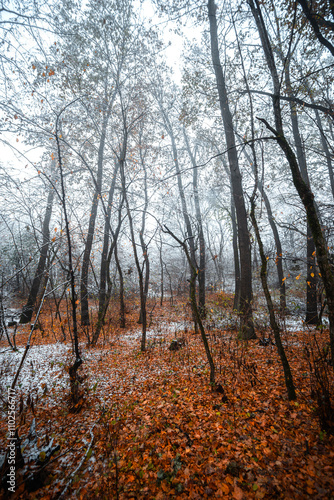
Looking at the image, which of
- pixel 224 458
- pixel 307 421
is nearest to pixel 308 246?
pixel 307 421

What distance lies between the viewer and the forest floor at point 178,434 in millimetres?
1930

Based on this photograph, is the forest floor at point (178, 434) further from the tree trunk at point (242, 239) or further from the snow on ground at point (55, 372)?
the tree trunk at point (242, 239)

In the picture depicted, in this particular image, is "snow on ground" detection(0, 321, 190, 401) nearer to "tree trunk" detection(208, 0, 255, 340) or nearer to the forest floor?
the forest floor

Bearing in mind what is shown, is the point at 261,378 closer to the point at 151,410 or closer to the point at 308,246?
the point at 151,410

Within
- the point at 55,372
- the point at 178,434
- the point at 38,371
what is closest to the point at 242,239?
the point at 178,434

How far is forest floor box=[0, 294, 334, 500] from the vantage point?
193cm

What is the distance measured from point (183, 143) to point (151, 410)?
13451 mm

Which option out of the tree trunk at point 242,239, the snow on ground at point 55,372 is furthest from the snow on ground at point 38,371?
the tree trunk at point 242,239

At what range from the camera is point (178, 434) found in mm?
2578

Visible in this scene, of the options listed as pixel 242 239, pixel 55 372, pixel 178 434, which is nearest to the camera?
pixel 178 434

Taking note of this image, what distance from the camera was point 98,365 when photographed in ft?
16.5

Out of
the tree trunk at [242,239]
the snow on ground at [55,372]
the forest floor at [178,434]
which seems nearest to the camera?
the forest floor at [178,434]

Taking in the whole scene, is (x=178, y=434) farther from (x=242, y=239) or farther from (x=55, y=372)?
(x=242, y=239)

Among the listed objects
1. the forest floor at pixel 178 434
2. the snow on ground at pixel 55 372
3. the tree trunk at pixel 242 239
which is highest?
the tree trunk at pixel 242 239
